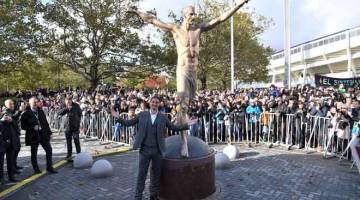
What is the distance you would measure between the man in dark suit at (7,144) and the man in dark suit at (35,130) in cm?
40

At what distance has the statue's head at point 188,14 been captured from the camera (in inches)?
263

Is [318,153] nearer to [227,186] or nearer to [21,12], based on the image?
[227,186]

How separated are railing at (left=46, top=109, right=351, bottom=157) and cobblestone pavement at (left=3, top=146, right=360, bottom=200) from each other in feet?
3.05

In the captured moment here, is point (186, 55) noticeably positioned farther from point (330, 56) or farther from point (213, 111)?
point (330, 56)

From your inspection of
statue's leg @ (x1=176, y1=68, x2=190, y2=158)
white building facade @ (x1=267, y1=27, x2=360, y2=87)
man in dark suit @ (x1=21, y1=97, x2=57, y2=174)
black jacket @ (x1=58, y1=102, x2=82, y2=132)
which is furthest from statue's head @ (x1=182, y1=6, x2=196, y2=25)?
white building facade @ (x1=267, y1=27, x2=360, y2=87)

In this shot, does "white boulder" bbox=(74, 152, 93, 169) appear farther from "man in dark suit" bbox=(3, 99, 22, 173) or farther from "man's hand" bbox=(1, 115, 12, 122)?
"man's hand" bbox=(1, 115, 12, 122)

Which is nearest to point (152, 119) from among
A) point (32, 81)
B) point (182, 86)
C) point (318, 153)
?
point (182, 86)

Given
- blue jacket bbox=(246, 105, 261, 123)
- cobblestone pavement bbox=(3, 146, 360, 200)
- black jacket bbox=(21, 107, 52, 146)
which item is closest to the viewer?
cobblestone pavement bbox=(3, 146, 360, 200)

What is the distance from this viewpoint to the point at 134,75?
28047 mm

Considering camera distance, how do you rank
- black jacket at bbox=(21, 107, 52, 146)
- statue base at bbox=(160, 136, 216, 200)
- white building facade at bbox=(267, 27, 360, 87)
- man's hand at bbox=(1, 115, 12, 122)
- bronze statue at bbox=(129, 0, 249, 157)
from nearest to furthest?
statue base at bbox=(160, 136, 216, 200) → bronze statue at bbox=(129, 0, 249, 157) → man's hand at bbox=(1, 115, 12, 122) → black jacket at bbox=(21, 107, 52, 146) → white building facade at bbox=(267, 27, 360, 87)

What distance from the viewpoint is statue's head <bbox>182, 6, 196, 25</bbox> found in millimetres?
6668

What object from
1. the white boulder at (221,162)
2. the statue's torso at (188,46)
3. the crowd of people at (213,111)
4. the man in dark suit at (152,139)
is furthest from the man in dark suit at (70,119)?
the statue's torso at (188,46)

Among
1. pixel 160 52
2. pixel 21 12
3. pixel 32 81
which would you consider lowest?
pixel 32 81

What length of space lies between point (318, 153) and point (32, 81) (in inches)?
852
